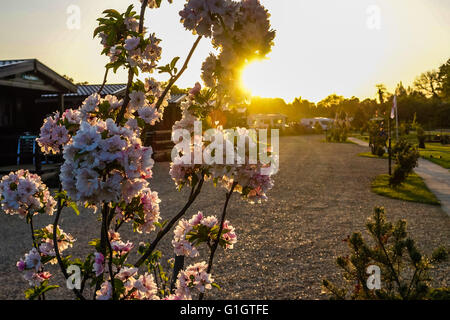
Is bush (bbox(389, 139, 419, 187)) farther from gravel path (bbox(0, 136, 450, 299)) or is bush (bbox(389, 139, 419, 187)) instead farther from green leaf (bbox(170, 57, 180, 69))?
green leaf (bbox(170, 57, 180, 69))

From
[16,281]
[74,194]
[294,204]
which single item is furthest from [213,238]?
[294,204]

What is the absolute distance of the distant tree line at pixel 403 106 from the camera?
4528 centimetres

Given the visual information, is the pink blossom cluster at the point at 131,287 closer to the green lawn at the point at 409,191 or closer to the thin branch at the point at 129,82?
the thin branch at the point at 129,82

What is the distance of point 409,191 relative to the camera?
10.7m

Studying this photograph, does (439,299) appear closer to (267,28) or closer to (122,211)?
(267,28)

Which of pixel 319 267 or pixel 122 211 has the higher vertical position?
pixel 122 211

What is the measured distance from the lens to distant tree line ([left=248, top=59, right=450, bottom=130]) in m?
45.3

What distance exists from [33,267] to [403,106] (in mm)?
69525

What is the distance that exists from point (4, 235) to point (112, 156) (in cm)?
636

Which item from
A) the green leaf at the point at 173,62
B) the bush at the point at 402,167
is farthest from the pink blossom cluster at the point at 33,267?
the bush at the point at 402,167

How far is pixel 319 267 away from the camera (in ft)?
16.4
